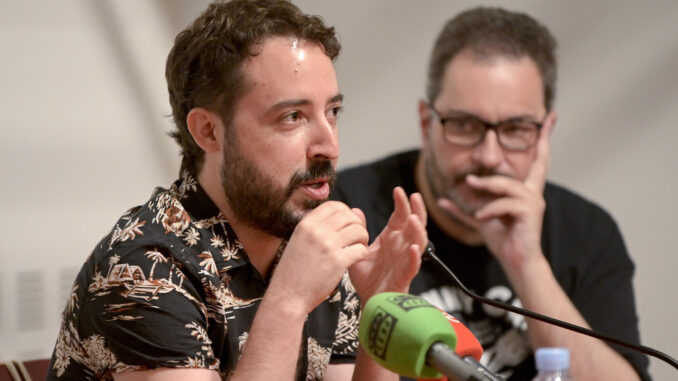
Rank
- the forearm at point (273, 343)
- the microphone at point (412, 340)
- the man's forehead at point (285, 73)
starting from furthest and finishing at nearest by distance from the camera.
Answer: the man's forehead at point (285, 73)
the forearm at point (273, 343)
the microphone at point (412, 340)

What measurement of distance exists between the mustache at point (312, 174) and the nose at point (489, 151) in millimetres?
758

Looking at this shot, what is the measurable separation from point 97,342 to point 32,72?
50.2 inches

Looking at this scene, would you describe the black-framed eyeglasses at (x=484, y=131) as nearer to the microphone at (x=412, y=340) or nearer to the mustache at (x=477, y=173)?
the mustache at (x=477, y=173)

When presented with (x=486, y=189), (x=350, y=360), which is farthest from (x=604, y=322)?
(x=350, y=360)

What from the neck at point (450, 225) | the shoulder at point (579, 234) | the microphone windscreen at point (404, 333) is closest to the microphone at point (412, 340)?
the microphone windscreen at point (404, 333)

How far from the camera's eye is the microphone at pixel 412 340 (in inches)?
30.8

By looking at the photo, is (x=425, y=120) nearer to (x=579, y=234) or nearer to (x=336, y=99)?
(x=579, y=234)

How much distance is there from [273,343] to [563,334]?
1007mm

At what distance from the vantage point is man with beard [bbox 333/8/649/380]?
191 centimetres

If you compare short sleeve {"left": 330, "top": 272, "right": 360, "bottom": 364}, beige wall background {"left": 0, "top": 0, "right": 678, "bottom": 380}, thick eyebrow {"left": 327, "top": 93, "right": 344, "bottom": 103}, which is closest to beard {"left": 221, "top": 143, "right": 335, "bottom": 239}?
thick eyebrow {"left": 327, "top": 93, "right": 344, "bottom": 103}

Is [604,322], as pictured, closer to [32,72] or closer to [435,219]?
[435,219]

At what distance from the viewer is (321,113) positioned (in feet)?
4.20

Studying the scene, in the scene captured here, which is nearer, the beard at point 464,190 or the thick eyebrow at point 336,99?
the thick eyebrow at point 336,99

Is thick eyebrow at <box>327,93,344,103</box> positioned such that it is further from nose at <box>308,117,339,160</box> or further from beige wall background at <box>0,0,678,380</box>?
beige wall background at <box>0,0,678,380</box>
